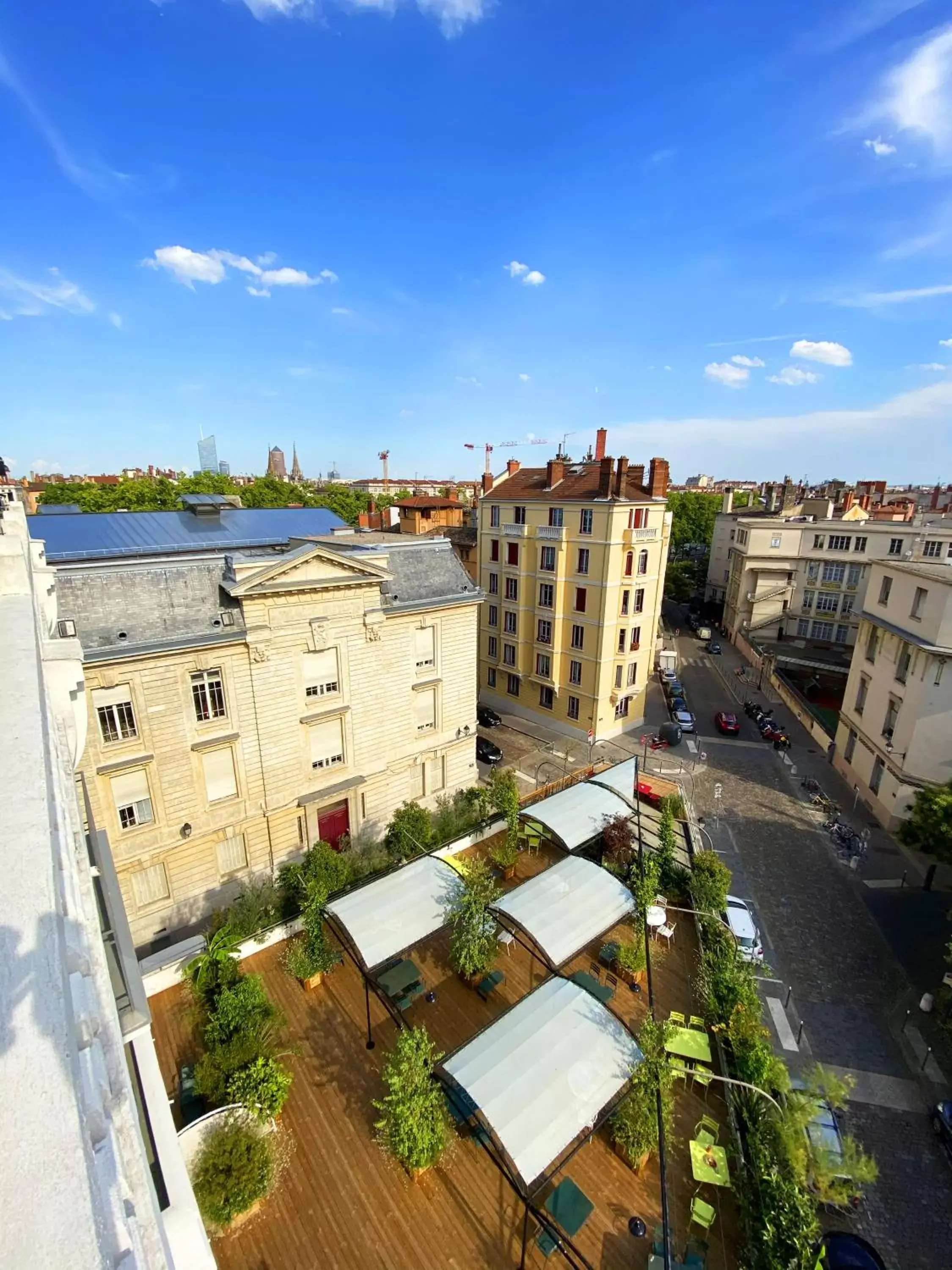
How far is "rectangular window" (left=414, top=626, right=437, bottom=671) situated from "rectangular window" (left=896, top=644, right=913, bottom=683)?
23.8 m

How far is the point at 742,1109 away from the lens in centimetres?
1335

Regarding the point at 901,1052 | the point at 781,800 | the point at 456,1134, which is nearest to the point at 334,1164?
the point at 456,1134

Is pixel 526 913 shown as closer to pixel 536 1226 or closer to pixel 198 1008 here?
pixel 536 1226

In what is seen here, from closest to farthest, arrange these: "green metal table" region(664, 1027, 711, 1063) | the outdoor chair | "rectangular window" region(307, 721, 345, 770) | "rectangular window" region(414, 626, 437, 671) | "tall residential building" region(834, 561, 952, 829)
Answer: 1. the outdoor chair
2. "green metal table" region(664, 1027, 711, 1063)
3. "rectangular window" region(307, 721, 345, 770)
4. "rectangular window" region(414, 626, 437, 671)
5. "tall residential building" region(834, 561, 952, 829)

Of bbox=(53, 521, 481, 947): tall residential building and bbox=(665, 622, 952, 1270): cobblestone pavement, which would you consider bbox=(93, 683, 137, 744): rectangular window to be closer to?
bbox=(53, 521, 481, 947): tall residential building

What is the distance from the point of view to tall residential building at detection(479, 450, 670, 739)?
34844mm

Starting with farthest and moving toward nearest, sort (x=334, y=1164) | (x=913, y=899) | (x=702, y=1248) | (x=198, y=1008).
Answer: (x=913, y=899) < (x=198, y=1008) < (x=334, y=1164) < (x=702, y=1248)

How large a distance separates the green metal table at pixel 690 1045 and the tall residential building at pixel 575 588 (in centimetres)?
2242

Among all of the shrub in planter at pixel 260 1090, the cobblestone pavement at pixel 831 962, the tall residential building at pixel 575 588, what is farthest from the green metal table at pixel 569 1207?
the tall residential building at pixel 575 588

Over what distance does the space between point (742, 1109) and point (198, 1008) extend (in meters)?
14.6

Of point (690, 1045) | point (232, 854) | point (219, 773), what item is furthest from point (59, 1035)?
point (232, 854)

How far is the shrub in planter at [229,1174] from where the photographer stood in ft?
38.2

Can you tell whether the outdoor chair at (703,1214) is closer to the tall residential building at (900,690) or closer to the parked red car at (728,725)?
the tall residential building at (900,690)

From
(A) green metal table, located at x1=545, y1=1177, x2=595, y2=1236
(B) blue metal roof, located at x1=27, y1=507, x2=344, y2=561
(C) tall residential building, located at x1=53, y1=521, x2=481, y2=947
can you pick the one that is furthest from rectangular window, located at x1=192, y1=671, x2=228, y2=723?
(A) green metal table, located at x1=545, y1=1177, x2=595, y2=1236
